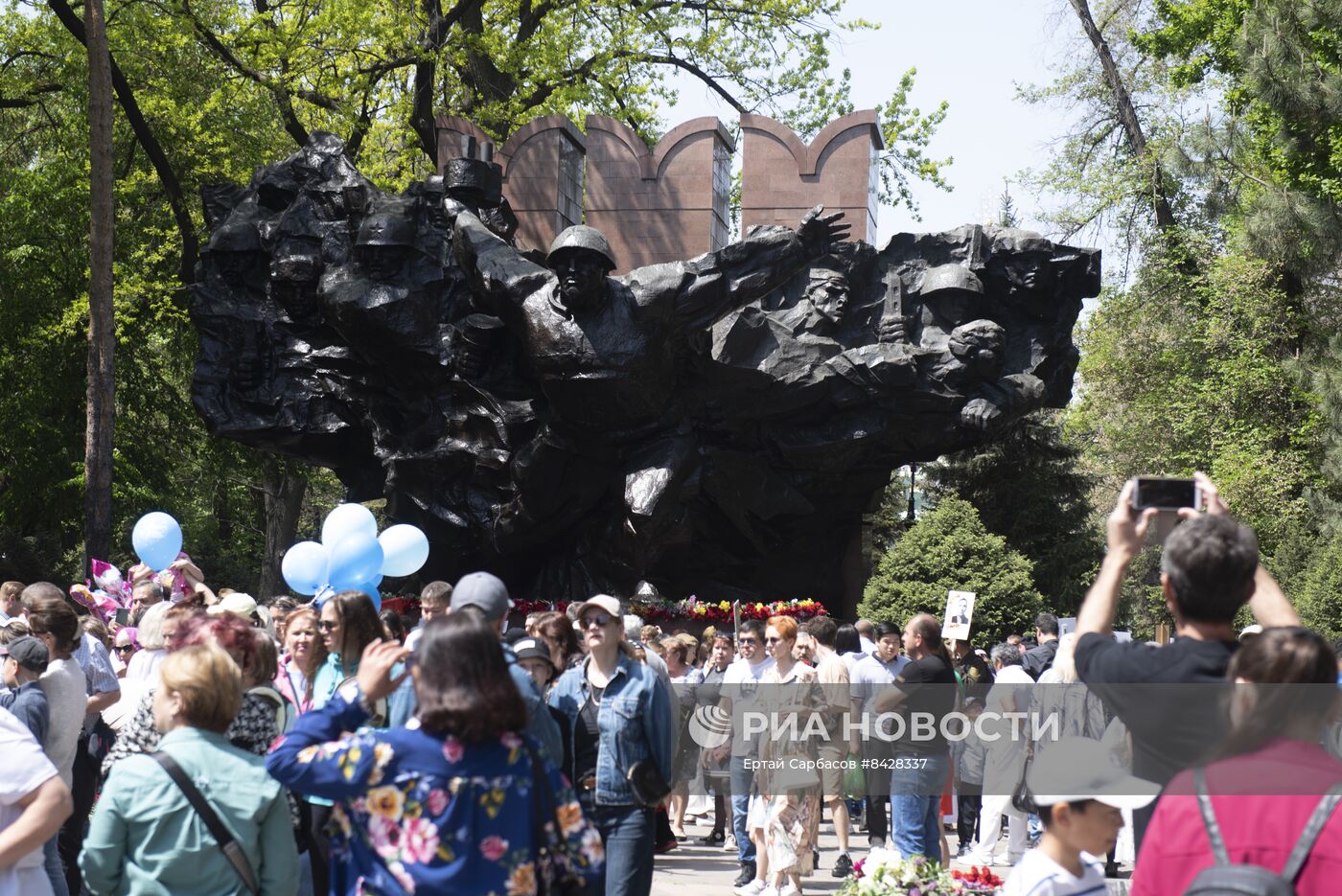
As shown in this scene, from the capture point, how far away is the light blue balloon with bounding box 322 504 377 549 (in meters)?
8.44

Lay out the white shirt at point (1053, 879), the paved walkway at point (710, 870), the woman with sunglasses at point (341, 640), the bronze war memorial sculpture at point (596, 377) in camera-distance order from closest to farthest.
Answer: the white shirt at point (1053, 879) → the woman with sunglasses at point (341, 640) → the paved walkway at point (710, 870) → the bronze war memorial sculpture at point (596, 377)

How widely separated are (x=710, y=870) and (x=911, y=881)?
4.08 m

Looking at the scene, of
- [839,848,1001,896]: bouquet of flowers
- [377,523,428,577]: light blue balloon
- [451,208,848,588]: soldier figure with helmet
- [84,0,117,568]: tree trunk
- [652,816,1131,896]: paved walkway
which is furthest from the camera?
[84,0,117,568]: tree trunk

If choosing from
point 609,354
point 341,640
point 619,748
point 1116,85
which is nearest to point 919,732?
point 619,748

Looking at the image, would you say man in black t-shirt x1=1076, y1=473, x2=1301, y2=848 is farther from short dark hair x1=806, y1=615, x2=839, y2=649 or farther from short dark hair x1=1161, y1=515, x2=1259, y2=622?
short dark hair x1=806, y1=615, x2=839, y2=649

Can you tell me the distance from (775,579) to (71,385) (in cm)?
1449

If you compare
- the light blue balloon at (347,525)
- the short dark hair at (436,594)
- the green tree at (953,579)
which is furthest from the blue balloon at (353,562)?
the green tree at (953,579)

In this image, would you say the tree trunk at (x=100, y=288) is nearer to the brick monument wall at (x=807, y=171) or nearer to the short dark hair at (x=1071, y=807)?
the brick monument wall at (x=807, y=171)

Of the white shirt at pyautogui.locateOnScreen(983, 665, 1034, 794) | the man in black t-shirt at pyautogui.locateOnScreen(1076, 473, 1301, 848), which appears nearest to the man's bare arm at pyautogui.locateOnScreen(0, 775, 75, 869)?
the man in black t-shirt at pyautogui.locateOnScreen(1076, 473, 1301, 848)

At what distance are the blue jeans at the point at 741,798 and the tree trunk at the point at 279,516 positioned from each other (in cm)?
2088

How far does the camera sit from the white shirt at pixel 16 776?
3.97 m

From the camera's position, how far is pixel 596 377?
1509 centimetres

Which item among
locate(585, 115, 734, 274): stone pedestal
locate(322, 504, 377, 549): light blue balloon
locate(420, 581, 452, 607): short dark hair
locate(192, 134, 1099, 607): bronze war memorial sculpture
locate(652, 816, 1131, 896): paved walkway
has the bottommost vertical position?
locate(652, 816, 1131, 896): paved walkway

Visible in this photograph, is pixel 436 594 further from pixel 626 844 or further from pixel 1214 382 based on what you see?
pixel 1214 382
